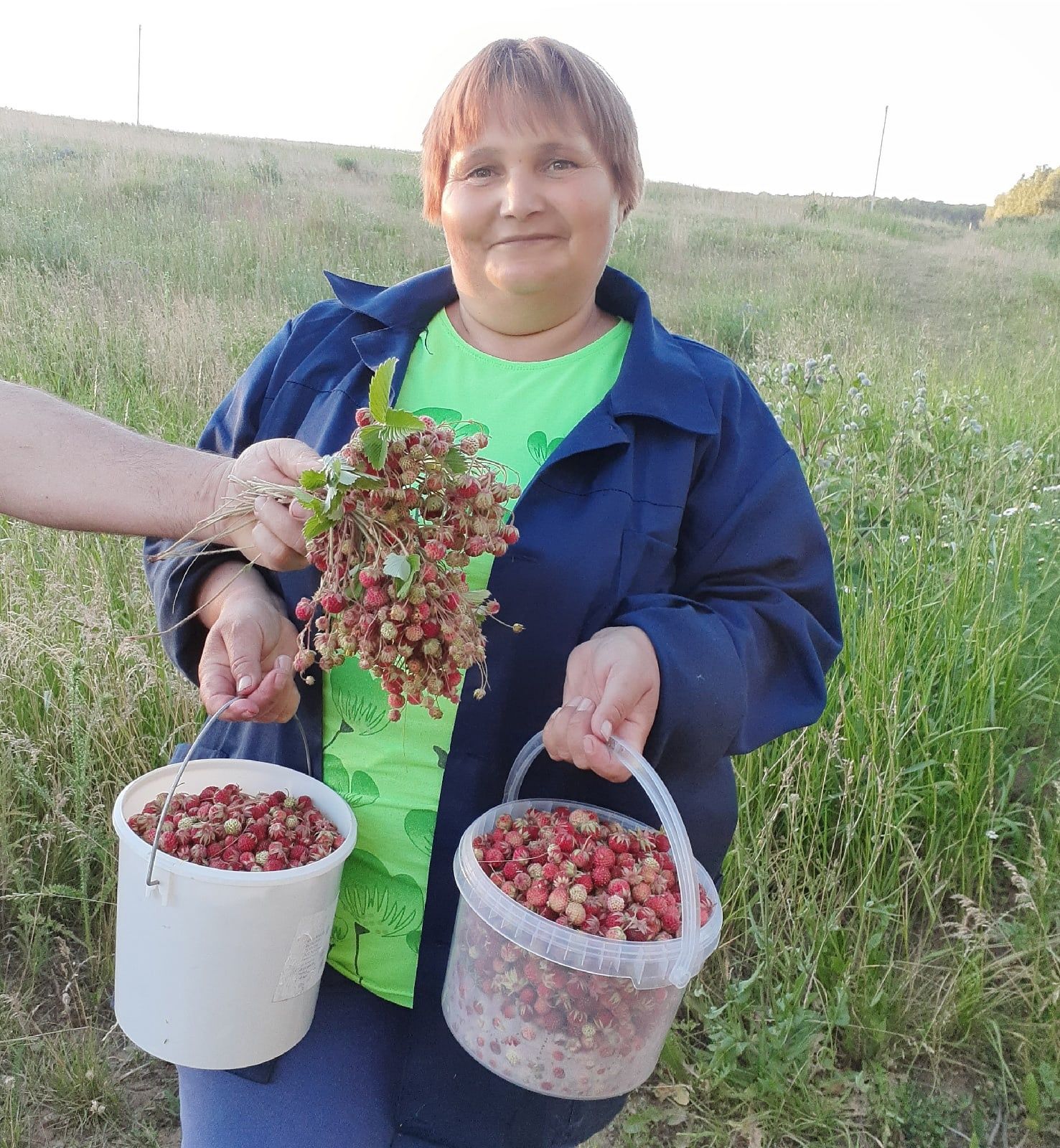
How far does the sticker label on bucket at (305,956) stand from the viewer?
126 cm

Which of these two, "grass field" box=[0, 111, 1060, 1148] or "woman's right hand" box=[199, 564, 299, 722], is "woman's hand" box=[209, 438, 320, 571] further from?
"grass field" box=[0, 111, 1060, 1148]

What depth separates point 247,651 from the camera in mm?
1318

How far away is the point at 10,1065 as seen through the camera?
1929 millimetres

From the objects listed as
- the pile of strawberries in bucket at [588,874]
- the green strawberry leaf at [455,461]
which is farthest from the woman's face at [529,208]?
the pile of strawberries in bucket at [588,874]

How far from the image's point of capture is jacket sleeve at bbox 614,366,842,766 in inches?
54.4

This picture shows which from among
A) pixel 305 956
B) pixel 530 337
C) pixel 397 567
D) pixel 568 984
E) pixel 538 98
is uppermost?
pixel 538 98

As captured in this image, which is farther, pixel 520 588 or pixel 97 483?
pixel 520 588

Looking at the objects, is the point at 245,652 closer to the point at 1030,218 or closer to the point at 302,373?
the point at 302,373

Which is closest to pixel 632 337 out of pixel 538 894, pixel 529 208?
pixel 529 208

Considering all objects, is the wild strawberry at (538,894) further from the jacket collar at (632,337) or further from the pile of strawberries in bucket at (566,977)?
the jacket collar at (632,337)

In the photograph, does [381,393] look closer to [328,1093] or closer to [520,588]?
[520,588]

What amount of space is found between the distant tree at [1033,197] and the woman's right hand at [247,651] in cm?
→ 2593

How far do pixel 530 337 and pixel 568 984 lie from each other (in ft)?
3.34

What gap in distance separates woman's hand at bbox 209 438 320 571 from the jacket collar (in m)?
0.46
